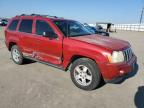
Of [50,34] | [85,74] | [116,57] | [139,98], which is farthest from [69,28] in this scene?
[139,98]

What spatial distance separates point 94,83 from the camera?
477 centimetres

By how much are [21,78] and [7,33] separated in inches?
98.4

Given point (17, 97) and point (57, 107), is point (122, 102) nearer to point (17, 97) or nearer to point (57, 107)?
point (57, 107)

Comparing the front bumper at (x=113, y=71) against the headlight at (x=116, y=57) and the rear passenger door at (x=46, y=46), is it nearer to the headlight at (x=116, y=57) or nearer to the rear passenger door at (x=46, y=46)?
the headlight at (x=116, y=57)

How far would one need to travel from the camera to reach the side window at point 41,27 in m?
5.84

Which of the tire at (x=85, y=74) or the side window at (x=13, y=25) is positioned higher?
the side window at (x=13, y=25)

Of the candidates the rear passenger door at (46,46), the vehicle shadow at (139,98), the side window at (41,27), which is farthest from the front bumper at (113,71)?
the side window at (41,27)

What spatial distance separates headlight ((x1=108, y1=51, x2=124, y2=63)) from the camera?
453cm

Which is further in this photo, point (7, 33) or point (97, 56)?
point (7, 33)

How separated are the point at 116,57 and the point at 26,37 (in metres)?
3.33

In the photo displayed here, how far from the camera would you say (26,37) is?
255 inches

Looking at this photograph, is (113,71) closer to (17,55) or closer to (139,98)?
(139,98)

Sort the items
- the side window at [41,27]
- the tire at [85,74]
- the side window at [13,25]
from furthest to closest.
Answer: the side window at [13,25], the side window at [41,27], the tire at [85,74]

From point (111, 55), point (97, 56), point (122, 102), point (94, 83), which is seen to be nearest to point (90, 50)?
point (97, 56)
